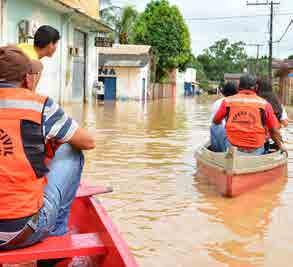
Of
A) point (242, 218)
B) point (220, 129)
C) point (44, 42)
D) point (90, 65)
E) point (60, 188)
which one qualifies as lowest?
point (242, 218)

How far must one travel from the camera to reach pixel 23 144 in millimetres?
3000

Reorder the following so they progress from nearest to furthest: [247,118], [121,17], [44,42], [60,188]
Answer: [60,188] < [44,42] < [247,118] < [121,17]

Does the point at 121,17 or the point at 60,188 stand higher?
the point at 121,17

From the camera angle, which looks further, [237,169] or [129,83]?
[129,83]

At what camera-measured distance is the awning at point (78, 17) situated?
73.5ft

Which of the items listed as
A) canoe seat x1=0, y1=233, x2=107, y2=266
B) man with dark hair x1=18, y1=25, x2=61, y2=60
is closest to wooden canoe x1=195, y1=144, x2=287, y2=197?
man with dark hair x1=18, y1=25, x2=61, y2=60

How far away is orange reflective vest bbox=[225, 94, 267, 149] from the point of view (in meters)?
7.45

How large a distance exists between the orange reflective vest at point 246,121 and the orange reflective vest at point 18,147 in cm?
472

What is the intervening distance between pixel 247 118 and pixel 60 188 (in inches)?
178

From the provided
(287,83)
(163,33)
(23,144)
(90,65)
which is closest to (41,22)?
(90,65)

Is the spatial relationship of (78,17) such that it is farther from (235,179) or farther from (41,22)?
(235,179)

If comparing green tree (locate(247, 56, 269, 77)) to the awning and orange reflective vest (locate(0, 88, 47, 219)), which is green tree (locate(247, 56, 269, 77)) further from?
orange reflective vest (locate(0, 88, 47, 219))

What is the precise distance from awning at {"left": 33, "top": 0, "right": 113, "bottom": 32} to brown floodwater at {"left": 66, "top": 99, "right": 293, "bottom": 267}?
12.6 meters

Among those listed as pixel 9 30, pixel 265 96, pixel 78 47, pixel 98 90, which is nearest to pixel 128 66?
pixel 98 90
